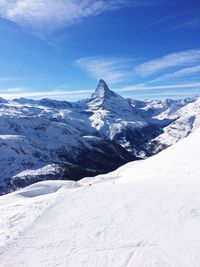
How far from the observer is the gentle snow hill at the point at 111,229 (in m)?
15.6

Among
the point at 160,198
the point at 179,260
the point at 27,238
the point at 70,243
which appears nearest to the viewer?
the point at 179,260

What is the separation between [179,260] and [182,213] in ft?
19.7

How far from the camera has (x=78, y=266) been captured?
15000 millimetres

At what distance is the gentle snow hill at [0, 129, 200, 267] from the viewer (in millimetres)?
15641

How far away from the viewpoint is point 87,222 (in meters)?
20.9

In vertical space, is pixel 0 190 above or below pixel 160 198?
below

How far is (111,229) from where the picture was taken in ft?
62.9

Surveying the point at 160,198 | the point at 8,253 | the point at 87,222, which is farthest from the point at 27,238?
the point at 160,198

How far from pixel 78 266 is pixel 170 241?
492 cm

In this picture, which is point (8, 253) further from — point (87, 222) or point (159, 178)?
point (159, 178)

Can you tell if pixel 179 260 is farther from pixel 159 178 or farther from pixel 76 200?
pixel 159 178

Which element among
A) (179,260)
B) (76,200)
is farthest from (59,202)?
(179,260)

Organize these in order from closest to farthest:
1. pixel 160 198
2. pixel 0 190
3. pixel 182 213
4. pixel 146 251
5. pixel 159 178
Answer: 1. pixel 146 251
2. pixel 182 213
3. pixel 160 198
4. pixel 159 178
5. pixel 0 190

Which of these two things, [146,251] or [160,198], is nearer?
[146,251]
